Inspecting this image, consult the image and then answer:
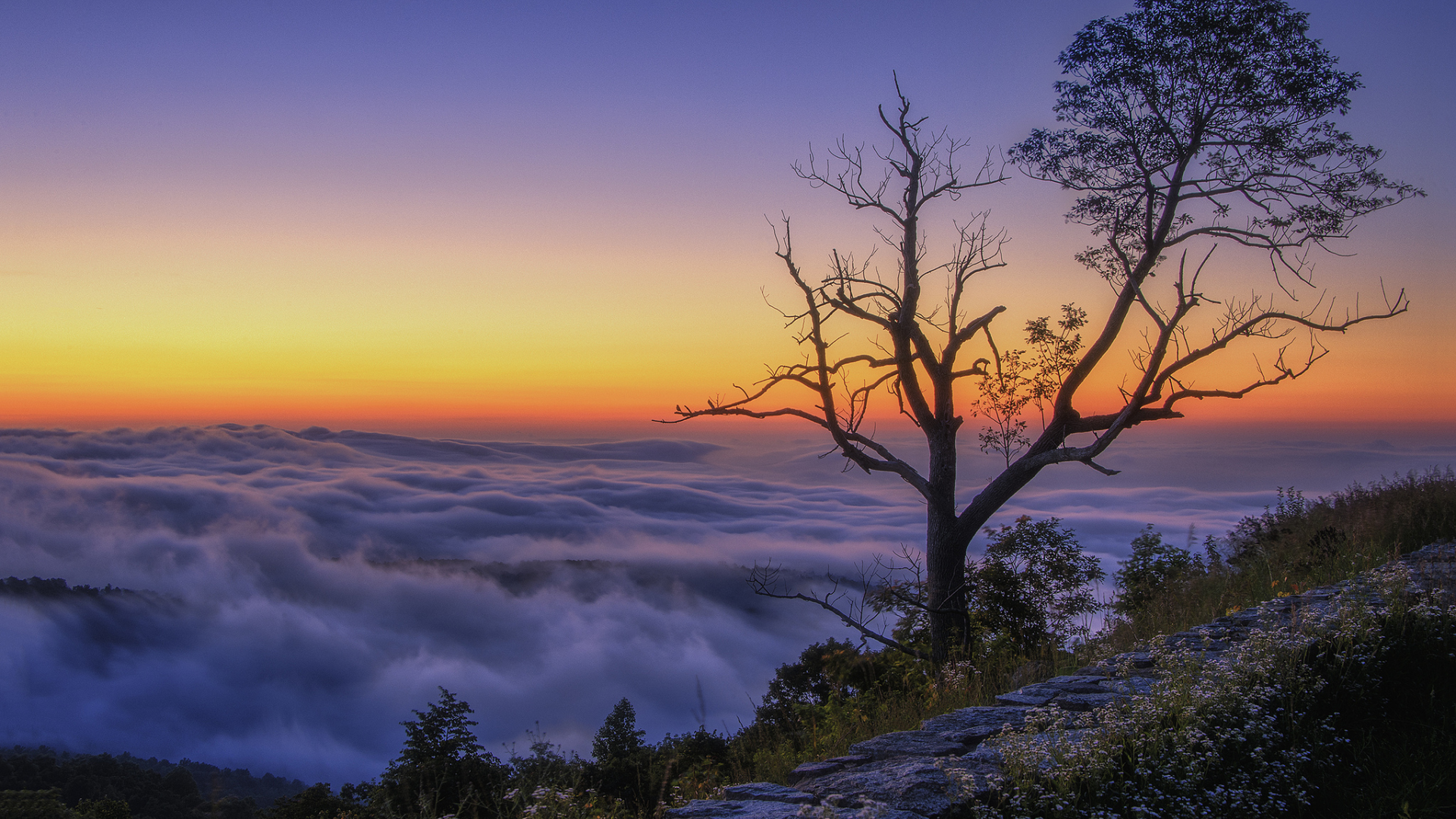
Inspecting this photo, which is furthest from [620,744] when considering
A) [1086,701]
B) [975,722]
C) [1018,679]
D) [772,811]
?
[772,811]

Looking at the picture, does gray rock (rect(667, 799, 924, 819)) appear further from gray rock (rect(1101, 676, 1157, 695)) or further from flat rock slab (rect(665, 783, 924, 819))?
gray rock (rect(1101, 676, 1157, 695))

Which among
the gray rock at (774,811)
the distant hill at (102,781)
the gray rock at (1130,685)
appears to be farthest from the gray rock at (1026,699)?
the distant hill at (102,781)

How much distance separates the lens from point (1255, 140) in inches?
419

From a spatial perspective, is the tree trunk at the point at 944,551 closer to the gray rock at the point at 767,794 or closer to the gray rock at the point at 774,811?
the gray rock at the point at 767,794

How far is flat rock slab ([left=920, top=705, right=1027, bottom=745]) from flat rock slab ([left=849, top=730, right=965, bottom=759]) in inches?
3.5

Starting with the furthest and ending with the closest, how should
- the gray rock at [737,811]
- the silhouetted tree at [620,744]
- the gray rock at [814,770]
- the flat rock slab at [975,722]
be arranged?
the silhouetted tree at [620,744]
the flat rock slab at [975,722]
the gray rock at [814,770]
the gray rock at [737,811]

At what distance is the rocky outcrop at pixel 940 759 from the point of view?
11.1 ft

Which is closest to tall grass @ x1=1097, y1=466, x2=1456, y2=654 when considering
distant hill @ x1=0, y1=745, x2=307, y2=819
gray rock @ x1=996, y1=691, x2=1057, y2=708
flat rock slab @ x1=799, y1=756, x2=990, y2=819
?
gray rock @ x1=996, y1=691, x2=1057, y2=708

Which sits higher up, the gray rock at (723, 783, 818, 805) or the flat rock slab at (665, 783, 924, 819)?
the flat rock slab at (665, 783, 924, 819)

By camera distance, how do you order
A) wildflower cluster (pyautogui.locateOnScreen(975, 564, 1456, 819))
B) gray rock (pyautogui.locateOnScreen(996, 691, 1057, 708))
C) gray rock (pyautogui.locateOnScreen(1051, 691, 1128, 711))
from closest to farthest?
wildflower cluster (pyautogui.locateOnScreen(975, 564, 1456, 819)), gray rock (pyautogui.locateOnScreen(1051, 691, 1128, 711)), gray rock (pyautogui.locateOnScreen(996, 691, 1057, 708))

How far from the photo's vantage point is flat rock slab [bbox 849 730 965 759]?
13.9 feet

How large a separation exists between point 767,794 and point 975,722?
1.78 meters

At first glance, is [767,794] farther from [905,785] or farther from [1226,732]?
[1226,732]

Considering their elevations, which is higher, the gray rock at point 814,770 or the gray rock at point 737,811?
the gray rock at point 737,811
